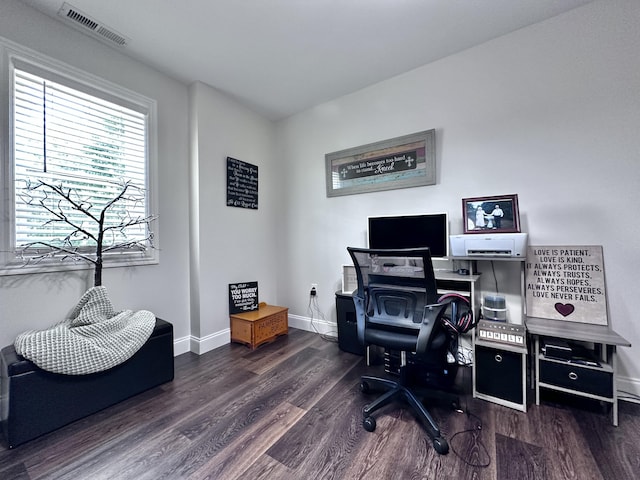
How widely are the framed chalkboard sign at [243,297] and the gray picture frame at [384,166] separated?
1.44 meters

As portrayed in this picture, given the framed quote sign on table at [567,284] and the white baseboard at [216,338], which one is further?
the white baseboard at [216,338]

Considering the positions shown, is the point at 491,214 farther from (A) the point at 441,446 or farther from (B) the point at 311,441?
(B) the point at 311,441

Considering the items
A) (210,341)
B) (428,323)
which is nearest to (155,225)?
(210,341)

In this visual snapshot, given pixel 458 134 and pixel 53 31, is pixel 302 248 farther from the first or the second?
pixel 53 31

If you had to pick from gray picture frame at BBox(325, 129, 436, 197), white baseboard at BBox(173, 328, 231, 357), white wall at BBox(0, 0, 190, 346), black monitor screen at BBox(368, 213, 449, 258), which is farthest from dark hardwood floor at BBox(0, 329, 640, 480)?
gray picture frame at BBox(325, 129, 436, 197)

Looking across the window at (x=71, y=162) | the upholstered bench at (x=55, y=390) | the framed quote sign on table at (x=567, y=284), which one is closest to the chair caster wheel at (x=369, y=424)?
the framed quote sign on table at (x=567, y=284)

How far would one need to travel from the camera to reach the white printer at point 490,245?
180 cm

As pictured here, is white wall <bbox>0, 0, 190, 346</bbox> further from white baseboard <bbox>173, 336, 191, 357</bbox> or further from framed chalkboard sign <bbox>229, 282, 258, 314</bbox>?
framed chalkboard sign <bbox>229, 282, 258, 314</bbox>

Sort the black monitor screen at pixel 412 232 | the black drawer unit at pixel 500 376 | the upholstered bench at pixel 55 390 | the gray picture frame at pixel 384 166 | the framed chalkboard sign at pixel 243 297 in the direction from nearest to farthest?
the upholstered bench at pixel 55 390, the black drawer unit at pixel 500 376, the black monitor screen at pixel 412 232, the gray picture frame at pixel 384 166, the framed chalkboard sign at pixel 243 297

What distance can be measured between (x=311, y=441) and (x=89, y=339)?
1.51 m

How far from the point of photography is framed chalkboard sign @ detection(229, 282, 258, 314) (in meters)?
2.94

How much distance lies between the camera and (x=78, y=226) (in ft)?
6.63

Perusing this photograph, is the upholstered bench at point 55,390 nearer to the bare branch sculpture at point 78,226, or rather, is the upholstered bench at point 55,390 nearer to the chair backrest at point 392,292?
the bare branch sculpture at point 78,226

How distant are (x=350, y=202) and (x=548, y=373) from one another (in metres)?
2.14
